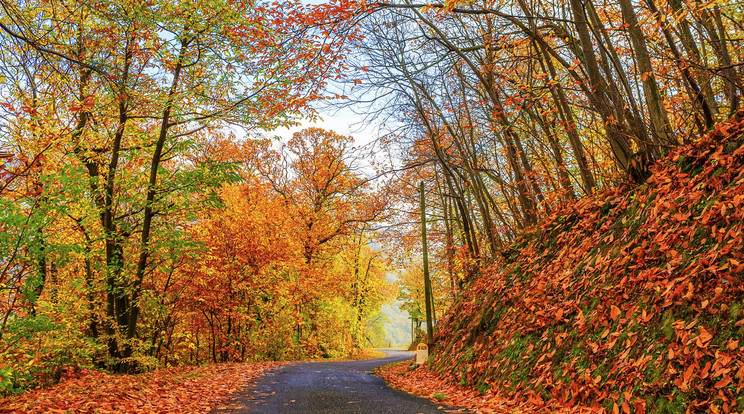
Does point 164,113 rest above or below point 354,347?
above

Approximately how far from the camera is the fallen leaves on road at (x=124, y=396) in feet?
17.8

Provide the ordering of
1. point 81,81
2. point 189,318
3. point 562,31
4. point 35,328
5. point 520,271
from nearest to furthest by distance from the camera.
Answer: point 35,328 → point 562,31 → point 520,271 → point 81,81 → point 189,318

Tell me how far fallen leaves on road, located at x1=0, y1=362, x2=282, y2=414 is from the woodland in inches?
16.9

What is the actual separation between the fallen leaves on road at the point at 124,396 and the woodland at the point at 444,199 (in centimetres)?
43

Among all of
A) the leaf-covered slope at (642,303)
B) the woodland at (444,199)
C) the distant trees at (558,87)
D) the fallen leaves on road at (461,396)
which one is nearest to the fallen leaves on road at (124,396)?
the woodland at (444,199)

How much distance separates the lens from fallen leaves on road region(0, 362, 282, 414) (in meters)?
5.42

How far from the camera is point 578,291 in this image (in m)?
6.27

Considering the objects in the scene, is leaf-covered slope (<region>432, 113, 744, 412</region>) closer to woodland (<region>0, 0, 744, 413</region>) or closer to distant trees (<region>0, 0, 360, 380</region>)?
woodland (<region>0, 0, 744, 413</region>)

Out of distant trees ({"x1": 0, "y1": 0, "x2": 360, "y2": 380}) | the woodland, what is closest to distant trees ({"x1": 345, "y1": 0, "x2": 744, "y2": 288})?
the woodland

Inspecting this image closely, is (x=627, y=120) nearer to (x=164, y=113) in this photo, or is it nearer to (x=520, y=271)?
(x=520, y=271)

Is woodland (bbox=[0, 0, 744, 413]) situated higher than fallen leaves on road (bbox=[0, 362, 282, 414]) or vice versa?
woodland (bbox=[0, 0, 744, 413])

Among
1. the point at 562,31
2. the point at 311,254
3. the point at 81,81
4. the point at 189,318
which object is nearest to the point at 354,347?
the point at 311,254

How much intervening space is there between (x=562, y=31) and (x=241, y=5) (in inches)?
285

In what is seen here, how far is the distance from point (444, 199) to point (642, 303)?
1437 cm
